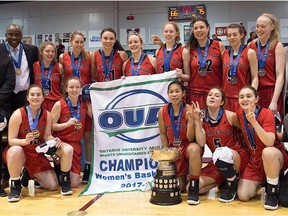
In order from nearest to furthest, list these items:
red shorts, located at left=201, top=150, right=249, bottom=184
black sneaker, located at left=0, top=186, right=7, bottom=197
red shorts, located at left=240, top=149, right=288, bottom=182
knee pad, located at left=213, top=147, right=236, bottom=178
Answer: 1. knee pad, located at left=213, top=147, right=236, bottom=178
2. red shorts, located at left=240, top=149, right=288, bottom=182
3. red shorts, located at left=201, top=150, right=249, bottom=184
4. black sneaker, located at left=0, top=186, right=7, bottom=197

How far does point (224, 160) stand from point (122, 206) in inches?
41.4

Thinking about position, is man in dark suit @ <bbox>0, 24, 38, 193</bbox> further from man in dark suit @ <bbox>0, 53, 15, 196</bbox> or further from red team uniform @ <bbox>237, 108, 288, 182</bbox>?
red team uniform @ <bbox>237, 108, 288, 182</bbox>

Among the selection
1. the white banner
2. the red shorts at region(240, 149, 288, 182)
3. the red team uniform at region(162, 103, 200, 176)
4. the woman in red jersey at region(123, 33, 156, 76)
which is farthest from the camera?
the woman in red jersey at region(123, 33, 156, 76)

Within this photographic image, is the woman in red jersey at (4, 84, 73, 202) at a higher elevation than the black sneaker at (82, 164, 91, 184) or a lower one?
higher

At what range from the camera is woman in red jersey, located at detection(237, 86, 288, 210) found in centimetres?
352

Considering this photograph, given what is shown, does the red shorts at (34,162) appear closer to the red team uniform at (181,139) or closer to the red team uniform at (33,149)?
the red team uniform at (33,149)

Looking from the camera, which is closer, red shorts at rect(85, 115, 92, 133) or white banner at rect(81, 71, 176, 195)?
white banner at rect(81, 71, 176, 195)

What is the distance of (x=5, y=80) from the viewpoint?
438 centimetres

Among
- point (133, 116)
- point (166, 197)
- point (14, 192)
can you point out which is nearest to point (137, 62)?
point (133, 116)

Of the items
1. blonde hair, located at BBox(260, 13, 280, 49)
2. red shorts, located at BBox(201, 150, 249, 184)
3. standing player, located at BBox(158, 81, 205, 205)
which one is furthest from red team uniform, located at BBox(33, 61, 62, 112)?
blonde hair, located at BBox(260, 13, 280, 49)

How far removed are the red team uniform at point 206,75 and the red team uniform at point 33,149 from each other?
5.52ft

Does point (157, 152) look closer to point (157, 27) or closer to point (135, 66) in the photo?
point (135, 66)

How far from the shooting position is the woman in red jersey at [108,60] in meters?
4.63

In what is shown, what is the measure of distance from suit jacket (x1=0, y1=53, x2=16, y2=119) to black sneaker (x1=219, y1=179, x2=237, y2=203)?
8.19 feet
